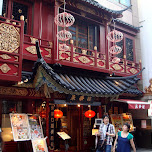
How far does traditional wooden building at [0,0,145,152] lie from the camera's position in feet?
26.7

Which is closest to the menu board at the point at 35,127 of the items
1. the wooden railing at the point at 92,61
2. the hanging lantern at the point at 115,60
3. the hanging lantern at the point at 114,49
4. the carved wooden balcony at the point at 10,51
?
the carved wooden balcony at the point at 10,51

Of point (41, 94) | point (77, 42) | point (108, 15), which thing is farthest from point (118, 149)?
point (108, 15)

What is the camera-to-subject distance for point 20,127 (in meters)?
8.42

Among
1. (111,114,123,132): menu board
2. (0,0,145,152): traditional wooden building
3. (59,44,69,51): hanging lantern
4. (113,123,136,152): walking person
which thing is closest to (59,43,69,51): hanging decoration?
(59,44,69,51): hanging lantern

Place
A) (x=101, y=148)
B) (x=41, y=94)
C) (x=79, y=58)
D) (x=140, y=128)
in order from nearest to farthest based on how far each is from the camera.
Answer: (x=101, y=148), (x=41, y=94), (x=79, y=58), (x=140, y=128)

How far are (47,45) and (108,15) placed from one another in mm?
4028

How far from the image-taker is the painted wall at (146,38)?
14.6 m

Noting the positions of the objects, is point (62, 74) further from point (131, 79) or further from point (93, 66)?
point (131, 79)

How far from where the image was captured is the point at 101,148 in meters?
7.66

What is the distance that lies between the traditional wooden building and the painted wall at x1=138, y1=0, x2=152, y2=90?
1336 millimetres

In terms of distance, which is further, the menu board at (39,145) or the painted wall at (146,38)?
the painted wall at (146,38)

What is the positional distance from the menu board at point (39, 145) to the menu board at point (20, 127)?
303mm

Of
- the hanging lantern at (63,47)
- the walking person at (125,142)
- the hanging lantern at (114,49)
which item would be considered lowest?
the walking person at (125,142)

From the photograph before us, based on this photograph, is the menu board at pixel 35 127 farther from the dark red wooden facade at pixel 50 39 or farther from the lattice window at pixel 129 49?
the lattice window at pixel 129 49
